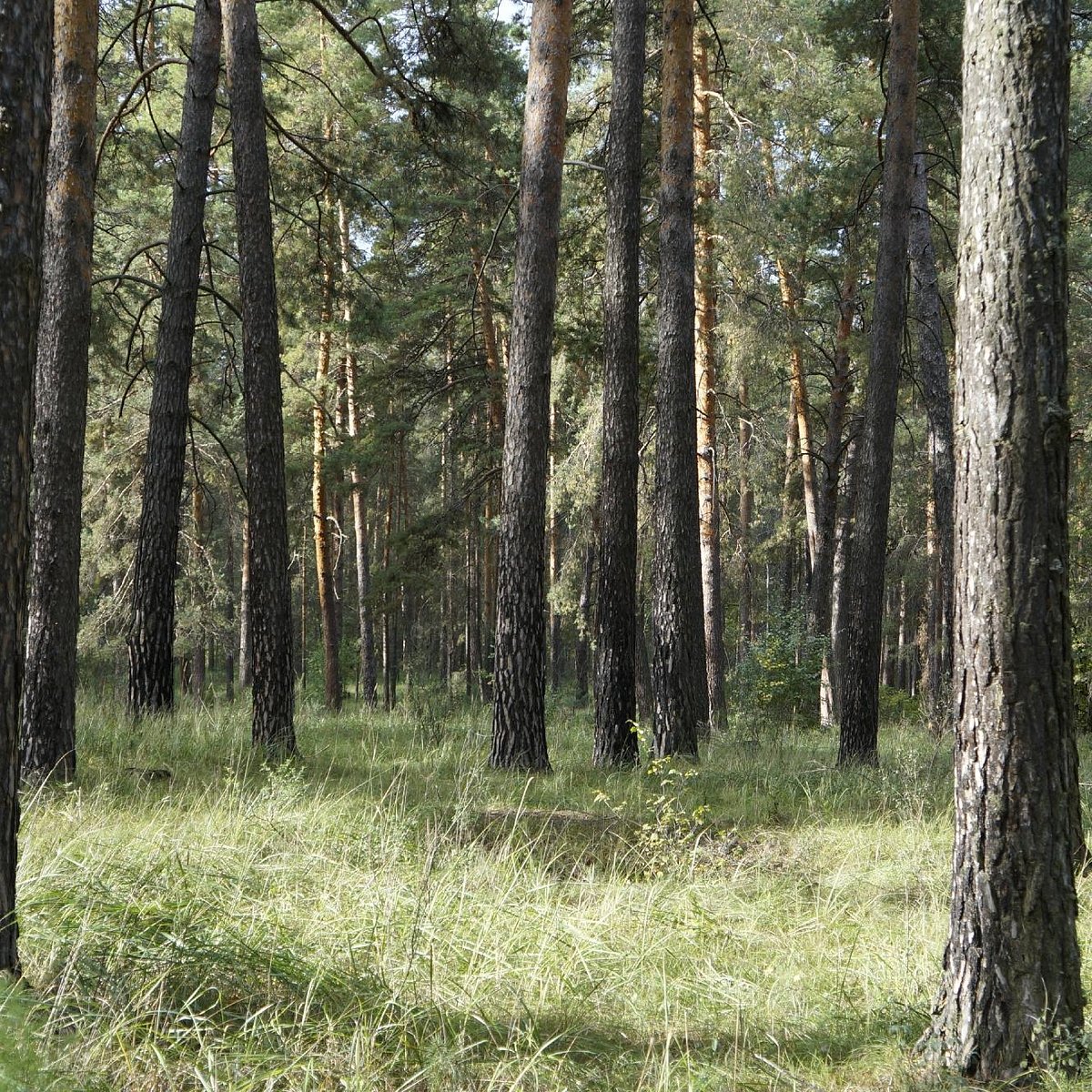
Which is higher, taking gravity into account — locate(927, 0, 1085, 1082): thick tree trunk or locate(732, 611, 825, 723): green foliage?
locate(927, 0, 1085, 1082): thick tree trunk

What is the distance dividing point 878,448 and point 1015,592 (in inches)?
293

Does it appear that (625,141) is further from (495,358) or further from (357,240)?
(357,240)

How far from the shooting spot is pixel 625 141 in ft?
32.6

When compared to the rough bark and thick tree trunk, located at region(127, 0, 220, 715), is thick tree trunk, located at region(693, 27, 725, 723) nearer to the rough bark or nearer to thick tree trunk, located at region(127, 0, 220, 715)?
the rough bark

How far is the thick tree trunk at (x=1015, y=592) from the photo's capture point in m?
3.16

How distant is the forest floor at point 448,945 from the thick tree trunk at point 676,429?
2433mm

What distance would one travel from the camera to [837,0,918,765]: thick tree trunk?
33.1 feet

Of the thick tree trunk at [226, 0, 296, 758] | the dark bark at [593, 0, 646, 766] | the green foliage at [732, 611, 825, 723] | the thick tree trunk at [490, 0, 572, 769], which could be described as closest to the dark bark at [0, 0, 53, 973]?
the thick tree trunk at [226, 0, 296, 758]

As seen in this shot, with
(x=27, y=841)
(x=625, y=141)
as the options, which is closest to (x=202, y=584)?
(x=625, y=141)

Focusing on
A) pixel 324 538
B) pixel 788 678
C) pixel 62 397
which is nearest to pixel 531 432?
pixel 62 397

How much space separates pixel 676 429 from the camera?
9.88 meters

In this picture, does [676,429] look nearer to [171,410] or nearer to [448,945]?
[171,410]

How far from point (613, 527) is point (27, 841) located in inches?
247

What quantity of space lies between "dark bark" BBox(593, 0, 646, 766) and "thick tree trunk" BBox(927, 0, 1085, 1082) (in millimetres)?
6367
